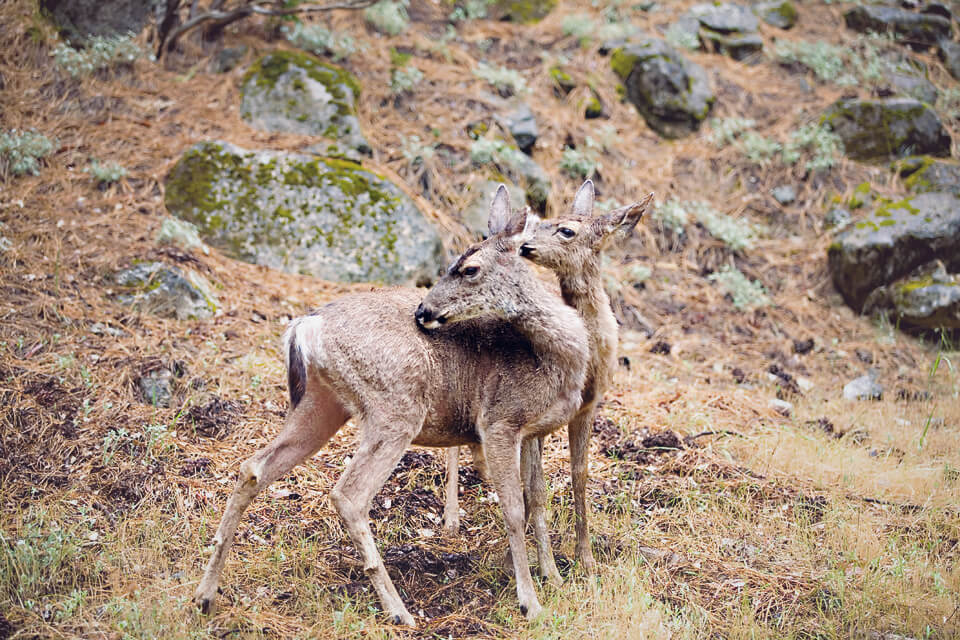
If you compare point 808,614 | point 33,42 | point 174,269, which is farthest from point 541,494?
point 33,42

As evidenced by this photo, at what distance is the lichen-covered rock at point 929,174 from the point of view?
31.1ft

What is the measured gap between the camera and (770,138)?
10641mm

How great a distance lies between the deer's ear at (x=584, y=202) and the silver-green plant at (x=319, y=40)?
535cm

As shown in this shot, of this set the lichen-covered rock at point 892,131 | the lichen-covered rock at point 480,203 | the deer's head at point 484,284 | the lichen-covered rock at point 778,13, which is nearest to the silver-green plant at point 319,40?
the lichen-covered rock at point 480,203

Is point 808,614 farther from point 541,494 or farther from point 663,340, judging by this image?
point 663,340

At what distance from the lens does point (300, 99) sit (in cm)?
859

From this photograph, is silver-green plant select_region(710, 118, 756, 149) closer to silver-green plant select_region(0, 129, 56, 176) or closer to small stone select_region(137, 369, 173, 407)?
small stone select_region(137, 369, 173, 407)

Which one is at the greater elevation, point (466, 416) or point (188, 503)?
point (466, 416)

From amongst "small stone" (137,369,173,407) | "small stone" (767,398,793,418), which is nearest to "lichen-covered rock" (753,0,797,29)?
"small stone" (767,398,793,418)

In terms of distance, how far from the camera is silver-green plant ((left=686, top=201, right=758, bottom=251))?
9367mm

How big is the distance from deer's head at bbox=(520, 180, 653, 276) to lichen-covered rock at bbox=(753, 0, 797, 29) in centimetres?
1017

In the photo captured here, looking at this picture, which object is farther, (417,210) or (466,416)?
(417,210)

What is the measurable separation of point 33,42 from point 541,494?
24.7 feet

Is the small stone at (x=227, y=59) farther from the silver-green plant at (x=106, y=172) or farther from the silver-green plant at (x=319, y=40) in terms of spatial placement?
the silver-green plant at (x=106, y=172)
